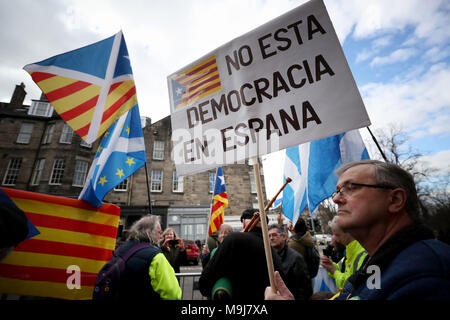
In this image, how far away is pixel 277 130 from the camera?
1569 mm

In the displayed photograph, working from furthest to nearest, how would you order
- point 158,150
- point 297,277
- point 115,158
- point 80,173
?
point 158,150 < point 80,173 < point 115,158 < point 297,277

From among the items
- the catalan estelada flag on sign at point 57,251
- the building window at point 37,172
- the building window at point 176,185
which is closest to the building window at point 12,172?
the building window at point 37,172

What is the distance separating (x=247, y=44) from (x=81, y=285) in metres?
3.25

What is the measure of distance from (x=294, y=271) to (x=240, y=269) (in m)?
1.59

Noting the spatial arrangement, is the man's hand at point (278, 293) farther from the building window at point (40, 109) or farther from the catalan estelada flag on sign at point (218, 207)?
the building window at point (40, 109)

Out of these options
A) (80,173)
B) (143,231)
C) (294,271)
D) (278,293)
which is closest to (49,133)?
(80,173)

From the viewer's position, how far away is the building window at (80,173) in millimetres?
18812

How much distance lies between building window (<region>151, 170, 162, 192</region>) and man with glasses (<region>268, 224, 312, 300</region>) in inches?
686

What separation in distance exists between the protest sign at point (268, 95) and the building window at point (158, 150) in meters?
19.1

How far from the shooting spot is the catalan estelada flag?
6.52 feet

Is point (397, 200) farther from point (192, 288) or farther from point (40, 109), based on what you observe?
point (40, 109)

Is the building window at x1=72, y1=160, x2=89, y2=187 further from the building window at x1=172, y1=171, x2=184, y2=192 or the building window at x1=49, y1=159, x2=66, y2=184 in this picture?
the building window at x1=172, y1=171, x2=184, y2=192

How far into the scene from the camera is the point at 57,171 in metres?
18.9
